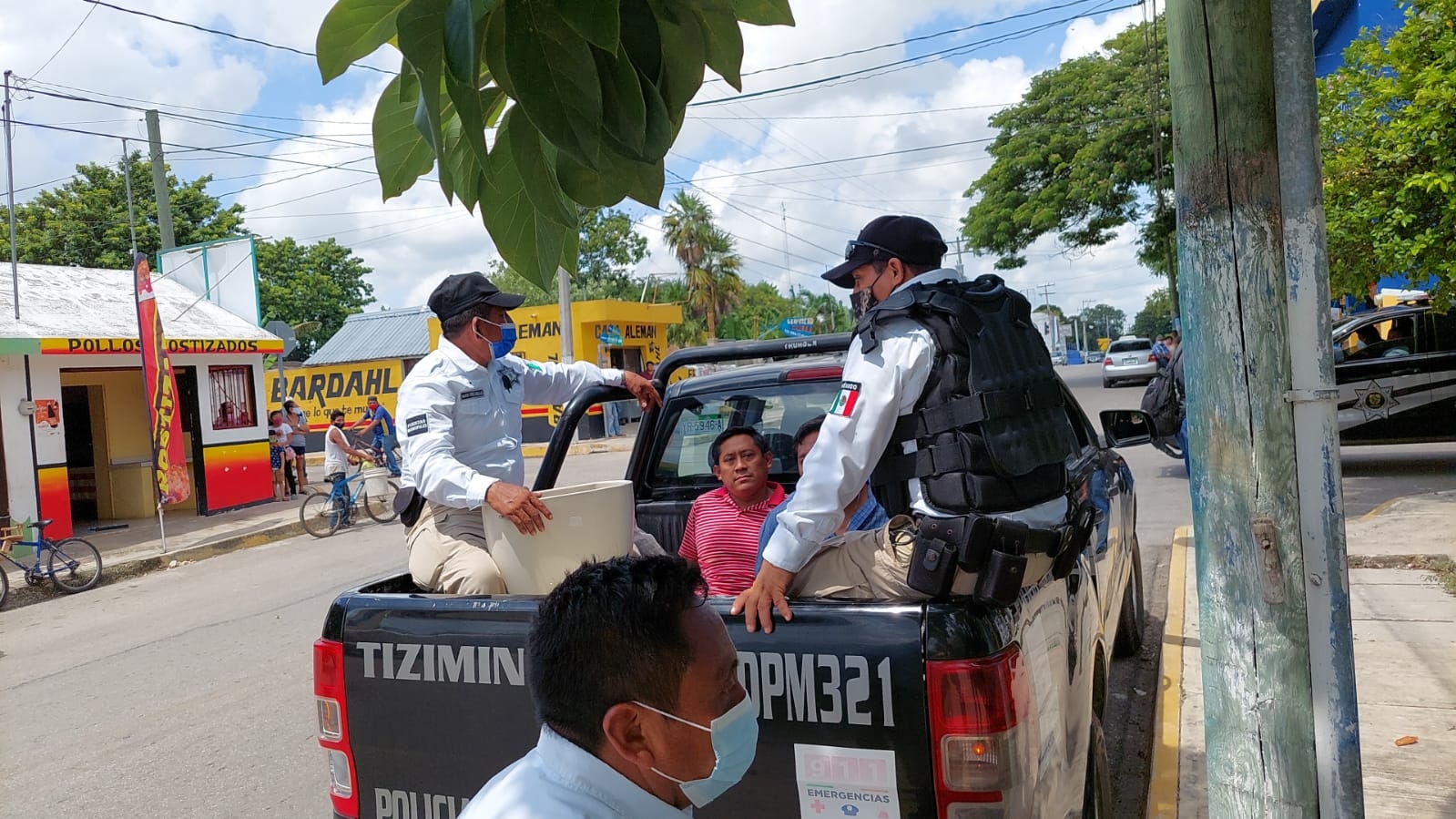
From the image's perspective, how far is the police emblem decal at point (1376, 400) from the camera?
10750 mm

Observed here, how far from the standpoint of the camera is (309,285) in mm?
47656

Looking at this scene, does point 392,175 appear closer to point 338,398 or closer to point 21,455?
point 21,455

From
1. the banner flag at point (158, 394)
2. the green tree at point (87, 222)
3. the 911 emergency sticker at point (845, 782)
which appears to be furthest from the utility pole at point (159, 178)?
the 911 emergency sticker at point (845, 782)

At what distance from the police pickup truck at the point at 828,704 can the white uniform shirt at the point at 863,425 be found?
12.1 inches

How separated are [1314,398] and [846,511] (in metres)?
1.43

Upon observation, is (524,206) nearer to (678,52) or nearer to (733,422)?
(678,52)

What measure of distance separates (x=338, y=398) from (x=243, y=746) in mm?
29741

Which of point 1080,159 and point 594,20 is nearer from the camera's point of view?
point 594,20

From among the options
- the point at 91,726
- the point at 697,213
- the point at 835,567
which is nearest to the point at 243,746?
the point at 91,726

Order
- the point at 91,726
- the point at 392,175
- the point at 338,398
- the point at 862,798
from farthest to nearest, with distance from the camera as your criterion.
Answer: the point at 338,398
the point at 91,726
the point at 862,798
the point at 392,175

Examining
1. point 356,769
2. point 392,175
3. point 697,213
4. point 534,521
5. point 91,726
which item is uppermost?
point 697,213

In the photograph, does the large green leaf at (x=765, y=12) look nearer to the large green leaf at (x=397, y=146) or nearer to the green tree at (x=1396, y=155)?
the large green leaf at (x=397, y=146)

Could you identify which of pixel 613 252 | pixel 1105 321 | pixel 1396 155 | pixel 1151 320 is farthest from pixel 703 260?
pixel 1105 321

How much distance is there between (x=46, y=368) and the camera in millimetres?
13969
